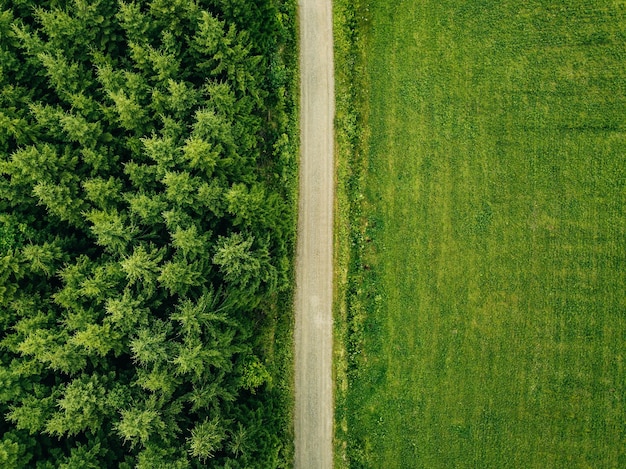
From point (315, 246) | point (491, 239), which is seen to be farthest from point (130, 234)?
point (491, 239)

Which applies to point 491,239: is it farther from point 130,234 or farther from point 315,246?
point 130,234

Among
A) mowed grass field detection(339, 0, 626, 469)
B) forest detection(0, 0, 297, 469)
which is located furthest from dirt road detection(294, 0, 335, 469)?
forest detection(0, 0, 297, 469)

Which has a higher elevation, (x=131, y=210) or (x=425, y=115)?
(x=425, y=115)

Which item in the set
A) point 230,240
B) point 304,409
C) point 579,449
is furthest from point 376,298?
point 579,449

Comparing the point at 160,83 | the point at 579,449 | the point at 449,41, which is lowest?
the point at 579,449

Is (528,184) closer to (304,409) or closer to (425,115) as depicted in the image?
(425,115)

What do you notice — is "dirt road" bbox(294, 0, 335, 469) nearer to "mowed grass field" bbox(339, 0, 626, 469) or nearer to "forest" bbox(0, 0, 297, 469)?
"mowed grass field" bbox(339, 0, 626, 469)
